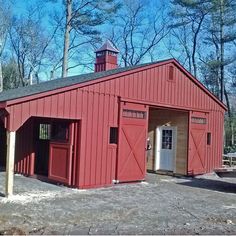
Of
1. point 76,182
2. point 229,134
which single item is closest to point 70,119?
point 76,182

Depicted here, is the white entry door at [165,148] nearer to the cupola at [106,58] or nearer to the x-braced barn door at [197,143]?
the x-braced barn door at [197,143]

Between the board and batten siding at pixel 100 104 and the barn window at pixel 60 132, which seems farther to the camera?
the barn window at pixel 60 132

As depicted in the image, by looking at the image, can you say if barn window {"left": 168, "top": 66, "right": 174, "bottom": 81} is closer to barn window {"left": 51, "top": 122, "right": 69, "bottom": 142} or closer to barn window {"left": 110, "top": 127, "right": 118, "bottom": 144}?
barn window {"left": 110, "top": 127, "right": 118, "bottom": 144}

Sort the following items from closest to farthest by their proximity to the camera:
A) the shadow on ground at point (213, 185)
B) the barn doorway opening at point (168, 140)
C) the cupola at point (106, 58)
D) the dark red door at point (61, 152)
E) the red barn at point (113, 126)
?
the red barn at point (113, 126)
the dark red door at point (61, 152)
the shadow on ground at point (213, 185)
the barn doorway opening at point (168, 140)
the cupola at point (106, 58)

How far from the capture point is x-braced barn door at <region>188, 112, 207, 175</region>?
17.5 metres

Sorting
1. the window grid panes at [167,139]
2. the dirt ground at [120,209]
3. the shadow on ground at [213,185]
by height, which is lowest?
the dirt ground at [120,209]

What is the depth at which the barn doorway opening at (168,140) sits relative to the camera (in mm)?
17672

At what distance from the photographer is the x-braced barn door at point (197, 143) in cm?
1752

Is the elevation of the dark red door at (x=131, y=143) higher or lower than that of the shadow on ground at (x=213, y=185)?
higher

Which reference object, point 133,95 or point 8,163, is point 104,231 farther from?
point 133,95

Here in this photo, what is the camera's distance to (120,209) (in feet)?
33.0

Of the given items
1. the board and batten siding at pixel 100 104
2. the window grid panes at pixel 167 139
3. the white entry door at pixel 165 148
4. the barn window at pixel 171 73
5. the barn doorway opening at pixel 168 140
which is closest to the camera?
the board and batten siding at pixel 100 104

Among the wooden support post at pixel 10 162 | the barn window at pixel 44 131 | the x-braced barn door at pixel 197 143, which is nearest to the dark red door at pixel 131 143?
the barn window at pixel 44 131

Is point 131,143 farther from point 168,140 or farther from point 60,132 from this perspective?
point 168,140
